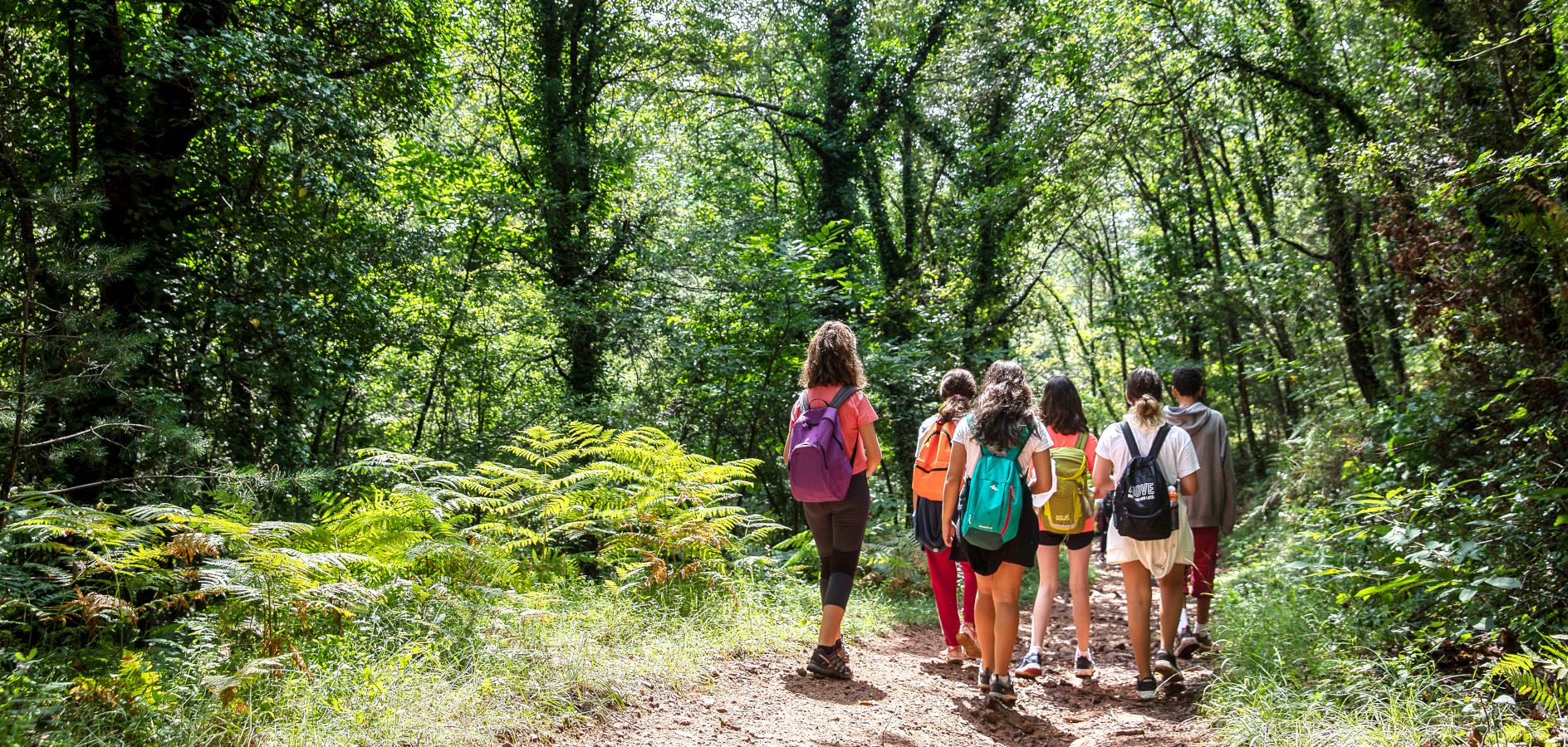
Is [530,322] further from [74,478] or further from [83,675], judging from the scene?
[83,675]

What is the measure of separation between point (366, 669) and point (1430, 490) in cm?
614

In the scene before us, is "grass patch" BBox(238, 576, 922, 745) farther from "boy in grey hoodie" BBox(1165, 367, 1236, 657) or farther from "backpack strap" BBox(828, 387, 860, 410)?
"boy in grey hoodie" BBox(1165, 367, 1236, 657)

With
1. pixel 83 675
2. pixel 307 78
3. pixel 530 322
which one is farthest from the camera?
pixel 530 322

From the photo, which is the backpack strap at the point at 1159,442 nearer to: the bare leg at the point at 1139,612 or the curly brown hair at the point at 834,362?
the bare leg at the point at 1139,612

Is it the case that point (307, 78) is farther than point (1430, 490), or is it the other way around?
point (307, 78)

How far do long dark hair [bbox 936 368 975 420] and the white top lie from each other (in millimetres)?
932

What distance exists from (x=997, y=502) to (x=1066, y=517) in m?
1.01

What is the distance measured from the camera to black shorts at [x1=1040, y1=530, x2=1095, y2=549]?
18.2ft

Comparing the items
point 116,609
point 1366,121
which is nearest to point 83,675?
point 116,609

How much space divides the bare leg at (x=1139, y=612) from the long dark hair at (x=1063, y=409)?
96 cm

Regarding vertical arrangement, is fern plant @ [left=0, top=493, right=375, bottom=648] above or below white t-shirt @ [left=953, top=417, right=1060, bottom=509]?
below

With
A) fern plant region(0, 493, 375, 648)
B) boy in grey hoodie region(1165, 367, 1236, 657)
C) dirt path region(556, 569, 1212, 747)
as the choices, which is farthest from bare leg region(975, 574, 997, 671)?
fern plant region(0, 493, 375, 648)

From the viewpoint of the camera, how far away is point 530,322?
1173 centimetres

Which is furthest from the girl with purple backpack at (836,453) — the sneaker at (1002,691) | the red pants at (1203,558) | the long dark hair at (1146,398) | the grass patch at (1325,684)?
the red pants at (1203,558)
